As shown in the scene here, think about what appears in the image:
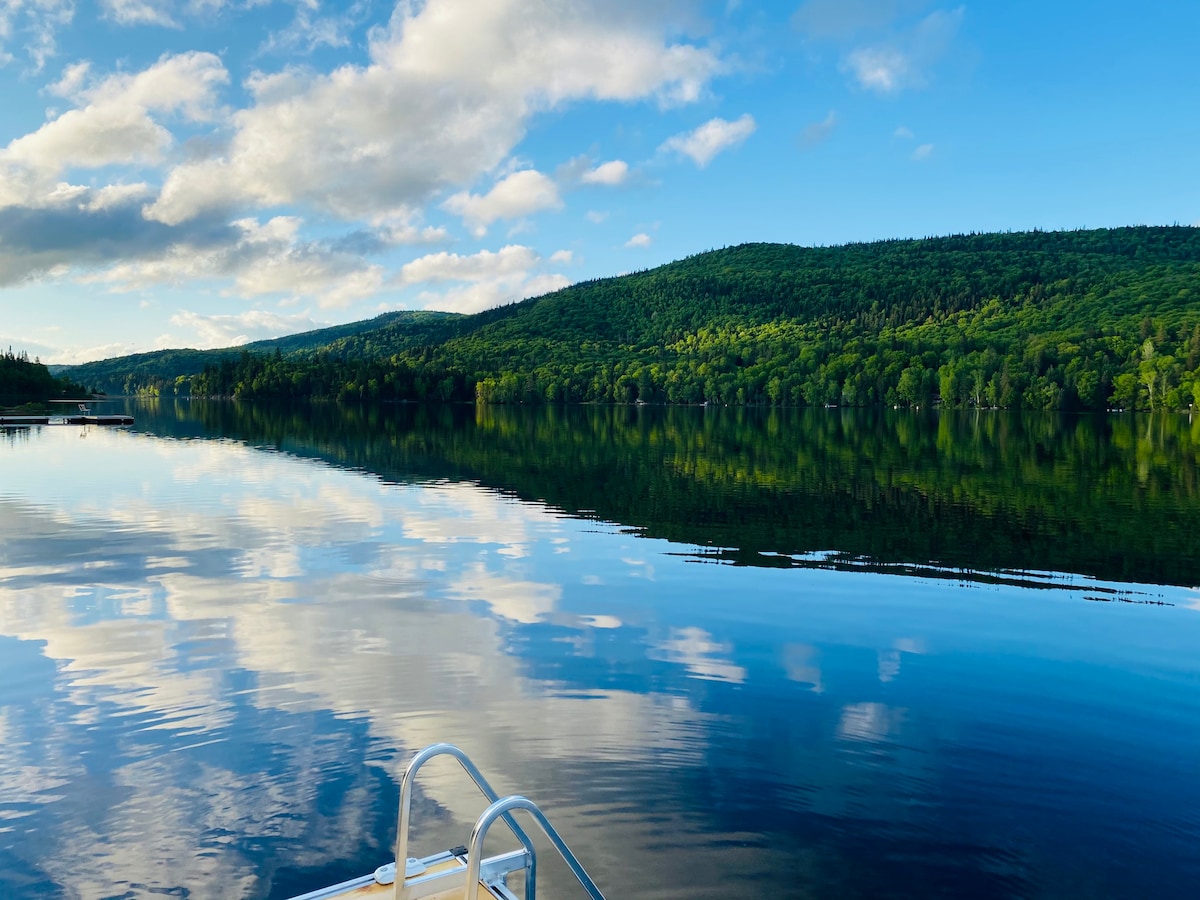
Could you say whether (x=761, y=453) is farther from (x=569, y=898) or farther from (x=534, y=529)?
(x=569, y=898)

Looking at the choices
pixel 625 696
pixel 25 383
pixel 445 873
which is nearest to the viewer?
pixel 445 873

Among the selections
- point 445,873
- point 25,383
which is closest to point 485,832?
point 445,873

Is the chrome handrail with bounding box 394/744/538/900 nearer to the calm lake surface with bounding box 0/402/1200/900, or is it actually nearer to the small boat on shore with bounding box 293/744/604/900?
the small boat on shore with bounding box 293/744/604/900

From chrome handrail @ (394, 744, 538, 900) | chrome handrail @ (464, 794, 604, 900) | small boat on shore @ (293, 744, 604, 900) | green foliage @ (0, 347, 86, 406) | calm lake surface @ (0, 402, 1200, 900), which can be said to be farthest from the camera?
green foliage @ (0, 347, 86, 406)

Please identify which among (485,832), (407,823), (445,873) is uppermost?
(485,832)

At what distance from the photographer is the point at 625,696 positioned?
15023 mm

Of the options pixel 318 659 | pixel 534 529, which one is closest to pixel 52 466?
pixel 534 529

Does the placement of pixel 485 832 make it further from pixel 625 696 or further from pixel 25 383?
pixel 25 383

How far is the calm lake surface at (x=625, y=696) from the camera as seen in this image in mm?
10141

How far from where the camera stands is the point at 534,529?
33.0m

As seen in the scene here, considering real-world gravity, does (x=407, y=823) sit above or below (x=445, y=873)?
above

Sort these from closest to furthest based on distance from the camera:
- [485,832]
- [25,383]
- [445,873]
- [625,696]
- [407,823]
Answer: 1. [485,832]
2. [407,823]
3. [445,873]
4. [625,696]
5. [25,383]

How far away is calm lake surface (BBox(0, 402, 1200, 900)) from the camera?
10.1 metres

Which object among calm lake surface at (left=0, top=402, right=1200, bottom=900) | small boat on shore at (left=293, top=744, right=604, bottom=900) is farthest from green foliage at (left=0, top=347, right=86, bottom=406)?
small boat on shore at (left=293, top=744, right=604, bottom=900)
